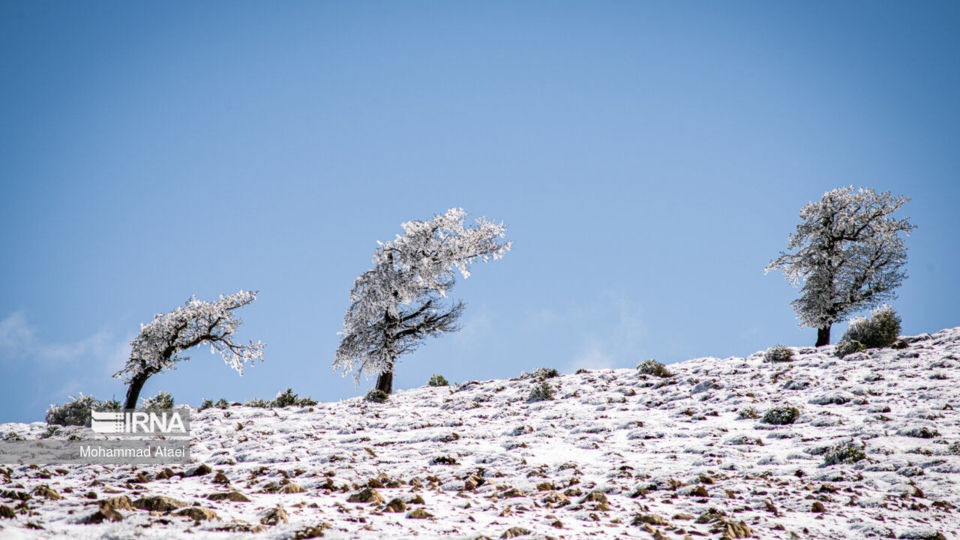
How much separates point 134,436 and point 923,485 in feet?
74.3

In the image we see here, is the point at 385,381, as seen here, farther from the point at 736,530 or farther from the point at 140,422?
the point at 736,530

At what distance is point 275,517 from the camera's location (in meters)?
7.66

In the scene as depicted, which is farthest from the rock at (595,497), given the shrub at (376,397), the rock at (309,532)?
the shrub at (376,397)

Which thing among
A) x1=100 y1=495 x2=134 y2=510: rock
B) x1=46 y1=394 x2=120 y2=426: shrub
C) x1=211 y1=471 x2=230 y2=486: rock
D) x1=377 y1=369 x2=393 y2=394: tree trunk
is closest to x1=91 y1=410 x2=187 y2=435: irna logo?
x1=46 y1=394 x2=120 y2=426: shrub

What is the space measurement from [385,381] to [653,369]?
45.9 ft

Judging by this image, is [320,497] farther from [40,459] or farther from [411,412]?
[411,412]

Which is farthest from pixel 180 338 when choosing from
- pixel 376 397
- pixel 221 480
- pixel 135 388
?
pixel 221 480

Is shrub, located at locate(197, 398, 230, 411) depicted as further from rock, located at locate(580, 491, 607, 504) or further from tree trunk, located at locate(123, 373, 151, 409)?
rock, located at locate(580, 491, 607, 504)

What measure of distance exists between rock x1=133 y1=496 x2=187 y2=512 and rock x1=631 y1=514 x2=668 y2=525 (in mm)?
7118

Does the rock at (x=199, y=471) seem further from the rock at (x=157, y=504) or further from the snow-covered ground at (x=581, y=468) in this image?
the rock at (x=157, y=504)

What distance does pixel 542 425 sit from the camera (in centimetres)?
1786

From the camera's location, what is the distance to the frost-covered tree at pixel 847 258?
3425cm

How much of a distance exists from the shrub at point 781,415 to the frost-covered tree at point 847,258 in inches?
832

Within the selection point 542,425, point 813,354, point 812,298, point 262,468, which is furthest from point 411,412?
point 812,298
